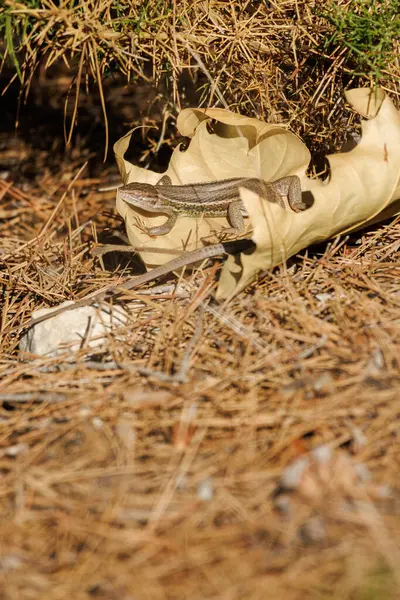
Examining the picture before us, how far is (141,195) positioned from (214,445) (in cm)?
186

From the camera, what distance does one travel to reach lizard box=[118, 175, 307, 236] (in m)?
3.23

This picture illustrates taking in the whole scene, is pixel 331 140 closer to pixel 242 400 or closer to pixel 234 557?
pixel 242 400

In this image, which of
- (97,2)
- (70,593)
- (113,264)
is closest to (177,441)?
(70,593)

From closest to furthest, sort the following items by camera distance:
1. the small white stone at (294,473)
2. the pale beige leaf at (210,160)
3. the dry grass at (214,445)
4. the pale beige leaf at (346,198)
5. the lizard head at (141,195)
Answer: the dry grass at (214,445) < the small white stone at (294,473) < the pale beige leaf at (346,198) < the pale beige leaf at (210,160) < the lizard head at (141,195)

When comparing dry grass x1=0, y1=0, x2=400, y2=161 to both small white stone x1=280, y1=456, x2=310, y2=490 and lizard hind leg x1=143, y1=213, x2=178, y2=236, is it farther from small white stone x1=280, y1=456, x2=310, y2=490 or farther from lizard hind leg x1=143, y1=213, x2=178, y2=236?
small white stone x1=280, y1=456, x2=310, y2=490

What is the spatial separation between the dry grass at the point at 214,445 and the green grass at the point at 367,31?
34.5 inches

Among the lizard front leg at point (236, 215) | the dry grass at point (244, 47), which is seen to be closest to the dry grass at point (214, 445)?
the lizard front leg at point (236, 215)

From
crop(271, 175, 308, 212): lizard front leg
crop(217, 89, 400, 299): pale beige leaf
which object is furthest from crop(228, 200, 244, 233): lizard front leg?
crop(217, 89, 400, 299): pale beige leaf

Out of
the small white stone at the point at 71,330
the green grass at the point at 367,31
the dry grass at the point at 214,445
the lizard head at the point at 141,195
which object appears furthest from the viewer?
the lizard head at the point at 141,195

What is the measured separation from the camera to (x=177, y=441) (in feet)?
6.60

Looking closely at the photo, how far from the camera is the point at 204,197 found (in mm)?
3625

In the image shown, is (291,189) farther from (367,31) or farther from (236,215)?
(367,31)

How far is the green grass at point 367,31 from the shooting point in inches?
107

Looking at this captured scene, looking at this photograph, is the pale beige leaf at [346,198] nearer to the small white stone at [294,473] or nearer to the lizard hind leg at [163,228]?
the lizard hind leg at [163,228]
